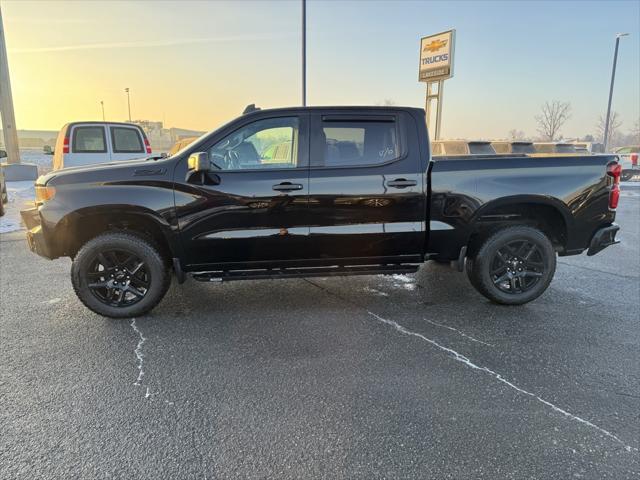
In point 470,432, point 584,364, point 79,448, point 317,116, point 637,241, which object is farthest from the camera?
→ point 637,241

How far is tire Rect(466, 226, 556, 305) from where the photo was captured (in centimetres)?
442

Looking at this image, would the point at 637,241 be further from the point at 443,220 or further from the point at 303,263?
the point at 303,263

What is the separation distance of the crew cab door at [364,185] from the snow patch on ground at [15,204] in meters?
5.76

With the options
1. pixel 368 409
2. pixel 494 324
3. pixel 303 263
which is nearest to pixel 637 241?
pixel 494 324

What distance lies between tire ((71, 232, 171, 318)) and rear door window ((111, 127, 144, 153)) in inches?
335

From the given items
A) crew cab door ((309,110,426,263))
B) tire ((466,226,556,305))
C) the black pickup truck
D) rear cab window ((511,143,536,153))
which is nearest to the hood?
the black pickup truck

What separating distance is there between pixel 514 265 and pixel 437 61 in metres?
19.6

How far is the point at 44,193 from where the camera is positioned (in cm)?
394

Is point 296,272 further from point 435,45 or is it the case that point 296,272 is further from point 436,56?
point 435,45

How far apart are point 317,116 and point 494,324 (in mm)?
2655

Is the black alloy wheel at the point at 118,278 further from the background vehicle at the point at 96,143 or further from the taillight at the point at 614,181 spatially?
the background vehicle at the point at 96,143

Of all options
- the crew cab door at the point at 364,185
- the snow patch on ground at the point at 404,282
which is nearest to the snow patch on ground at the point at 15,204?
the crew cab door at the point at 364,185

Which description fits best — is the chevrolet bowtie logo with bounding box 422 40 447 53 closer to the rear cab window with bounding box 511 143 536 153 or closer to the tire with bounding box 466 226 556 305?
the rear cab window with bounding box 511 143 536 153

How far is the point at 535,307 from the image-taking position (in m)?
4.55
